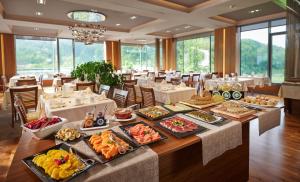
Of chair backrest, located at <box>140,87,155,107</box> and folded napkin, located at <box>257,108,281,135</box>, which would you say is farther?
chair backrest, located at <box>140,87,155,107</box>

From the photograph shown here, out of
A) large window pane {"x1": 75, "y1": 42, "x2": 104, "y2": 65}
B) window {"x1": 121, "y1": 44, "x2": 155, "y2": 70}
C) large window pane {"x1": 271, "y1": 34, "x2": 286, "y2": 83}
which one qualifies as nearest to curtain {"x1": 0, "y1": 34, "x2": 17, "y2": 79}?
large window pane {"x1": 75, "y1": 42, "x2": 104, "y2": 65}

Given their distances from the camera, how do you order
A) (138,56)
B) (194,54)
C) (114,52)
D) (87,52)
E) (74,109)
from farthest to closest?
(138,56) < (114,52) < (87,52) < (194,54) < (74,109)

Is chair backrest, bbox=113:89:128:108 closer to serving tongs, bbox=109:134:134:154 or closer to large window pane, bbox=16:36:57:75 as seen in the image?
serving tongs, bbox=109:134:134:154

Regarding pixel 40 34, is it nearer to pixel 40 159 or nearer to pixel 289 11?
pixel 289 11

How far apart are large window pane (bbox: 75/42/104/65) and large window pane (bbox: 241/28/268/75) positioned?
25.5ft

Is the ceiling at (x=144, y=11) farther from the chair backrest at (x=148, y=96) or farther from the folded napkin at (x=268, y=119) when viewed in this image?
the folded napkin at (x=268, y=119)

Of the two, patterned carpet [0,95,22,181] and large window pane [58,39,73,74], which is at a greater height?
large window pane [58,39,73,74]

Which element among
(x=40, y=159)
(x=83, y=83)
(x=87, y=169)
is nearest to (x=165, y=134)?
(x=87, y=169)

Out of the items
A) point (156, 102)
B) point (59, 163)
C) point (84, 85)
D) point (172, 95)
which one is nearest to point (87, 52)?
point (84, 85)

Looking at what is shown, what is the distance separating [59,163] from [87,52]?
11.7 metres

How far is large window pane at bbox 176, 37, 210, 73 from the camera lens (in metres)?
10.3

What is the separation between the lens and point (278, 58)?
24.7 feet

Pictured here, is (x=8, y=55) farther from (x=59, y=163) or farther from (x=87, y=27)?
(x=59, y=163)

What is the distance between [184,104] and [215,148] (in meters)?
0.84
